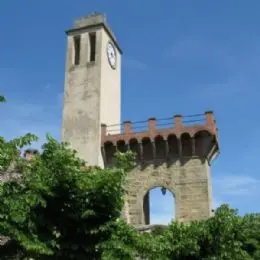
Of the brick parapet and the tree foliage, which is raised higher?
the brick parapet

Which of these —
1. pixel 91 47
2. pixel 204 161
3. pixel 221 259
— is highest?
pixel 91 47

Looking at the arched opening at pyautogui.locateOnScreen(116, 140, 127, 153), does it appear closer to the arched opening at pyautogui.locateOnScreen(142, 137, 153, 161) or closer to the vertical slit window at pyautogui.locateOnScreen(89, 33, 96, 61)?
the arched opening at pyautogui.locateOnScreen(142, 137, 153, 161)

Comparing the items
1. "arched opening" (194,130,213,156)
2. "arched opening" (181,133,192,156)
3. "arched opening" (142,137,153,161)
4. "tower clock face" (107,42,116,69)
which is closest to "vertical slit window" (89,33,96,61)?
"tower clock face" (107,42,116,69)

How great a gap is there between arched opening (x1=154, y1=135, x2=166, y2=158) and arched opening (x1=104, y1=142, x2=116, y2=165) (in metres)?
2.25

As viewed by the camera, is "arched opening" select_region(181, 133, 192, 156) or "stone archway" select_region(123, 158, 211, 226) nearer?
"stone archway" select_region(123, 158, 211, 226)

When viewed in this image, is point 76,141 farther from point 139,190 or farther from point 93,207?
point 93,207

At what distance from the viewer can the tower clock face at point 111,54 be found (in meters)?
28.8

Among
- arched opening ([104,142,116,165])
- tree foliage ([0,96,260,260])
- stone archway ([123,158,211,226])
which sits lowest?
tree foliage ([0,96,260,260])

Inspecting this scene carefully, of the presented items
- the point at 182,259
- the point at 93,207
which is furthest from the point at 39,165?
the point at 182,259

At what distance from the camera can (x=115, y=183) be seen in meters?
11.5

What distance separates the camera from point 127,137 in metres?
25.8

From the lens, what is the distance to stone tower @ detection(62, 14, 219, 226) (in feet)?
79.4

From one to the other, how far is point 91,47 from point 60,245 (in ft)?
62.0

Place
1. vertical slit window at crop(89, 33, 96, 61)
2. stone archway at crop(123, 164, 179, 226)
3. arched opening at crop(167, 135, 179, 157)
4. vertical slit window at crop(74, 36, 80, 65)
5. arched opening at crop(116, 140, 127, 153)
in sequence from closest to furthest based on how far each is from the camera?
stone archway at crop(123, 164, 179, 226), arched opening at crop(167, 135, 179, 157), arched opening at crop(116, 140, 127, 153), vertical slit window at crop(89, 33, 96, 61), vertical slit window at crop(74, 36, 80, 65)
